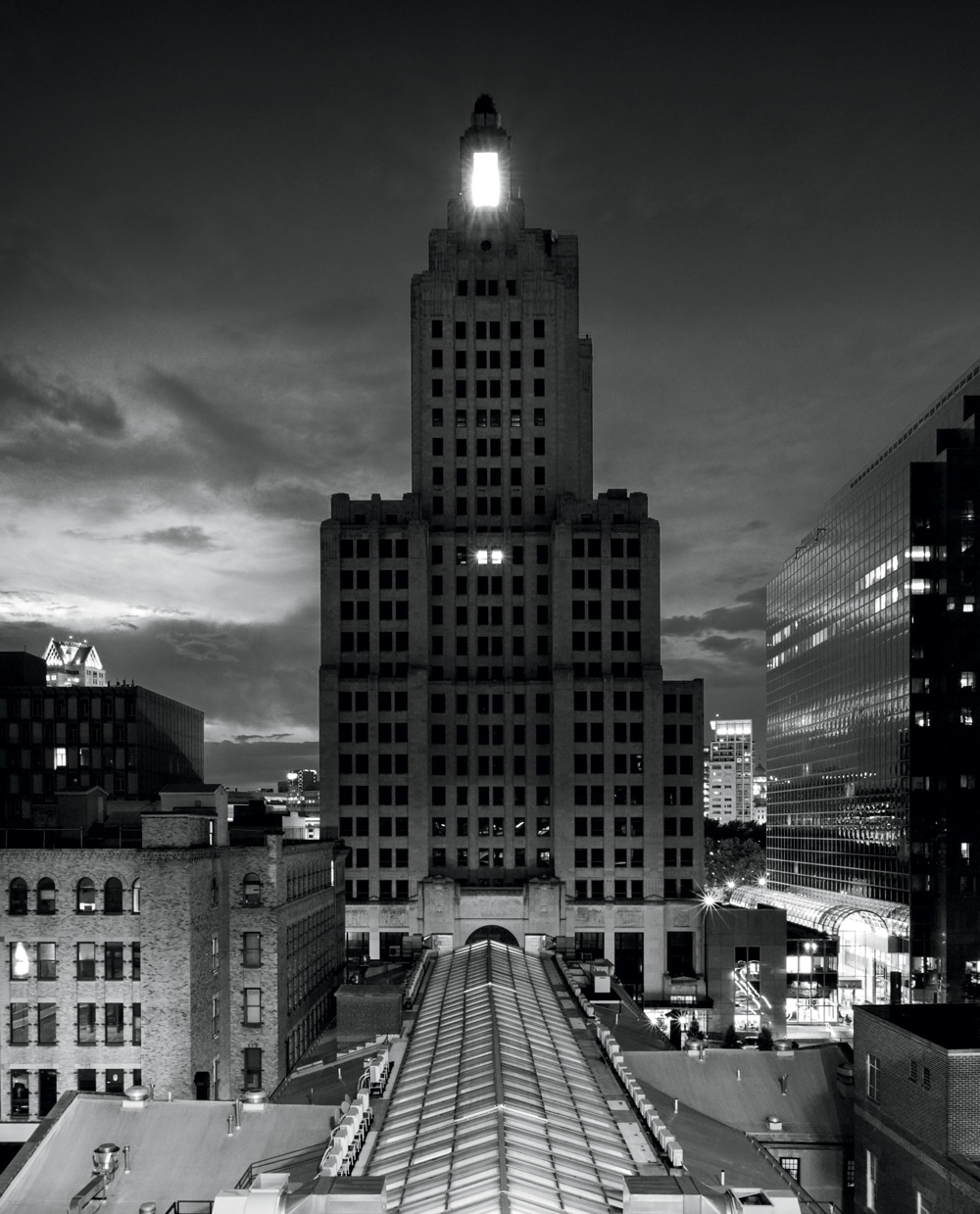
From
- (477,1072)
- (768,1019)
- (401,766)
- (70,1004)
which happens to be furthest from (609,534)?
(477,1072)

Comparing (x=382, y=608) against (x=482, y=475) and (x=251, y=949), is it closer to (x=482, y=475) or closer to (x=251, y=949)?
(x=482, y=475)

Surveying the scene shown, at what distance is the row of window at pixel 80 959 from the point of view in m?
66.3

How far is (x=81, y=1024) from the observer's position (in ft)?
218

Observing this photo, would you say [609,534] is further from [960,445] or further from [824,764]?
[824,764]

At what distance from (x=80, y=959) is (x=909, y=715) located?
326 feet

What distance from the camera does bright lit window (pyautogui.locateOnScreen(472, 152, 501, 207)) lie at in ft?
460

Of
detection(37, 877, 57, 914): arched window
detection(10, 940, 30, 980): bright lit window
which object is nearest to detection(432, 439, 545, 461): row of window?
detection(37, 877, 57, 914): arched window

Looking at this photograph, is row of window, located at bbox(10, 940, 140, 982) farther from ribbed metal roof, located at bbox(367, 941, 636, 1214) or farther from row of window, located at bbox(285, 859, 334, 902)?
ribbed metal roof, located at bbox(367, 941, 636, 1214)

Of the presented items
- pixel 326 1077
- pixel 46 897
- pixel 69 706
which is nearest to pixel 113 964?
pixel 46 897

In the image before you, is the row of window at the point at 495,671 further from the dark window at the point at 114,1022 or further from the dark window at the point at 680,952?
the dark window at the point at 114,1022

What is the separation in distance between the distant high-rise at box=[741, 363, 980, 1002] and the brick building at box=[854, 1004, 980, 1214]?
6355 cm

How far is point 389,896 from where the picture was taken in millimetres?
124125

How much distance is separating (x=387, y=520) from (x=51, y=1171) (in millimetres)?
91292

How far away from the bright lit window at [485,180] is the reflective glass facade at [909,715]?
58.6m
